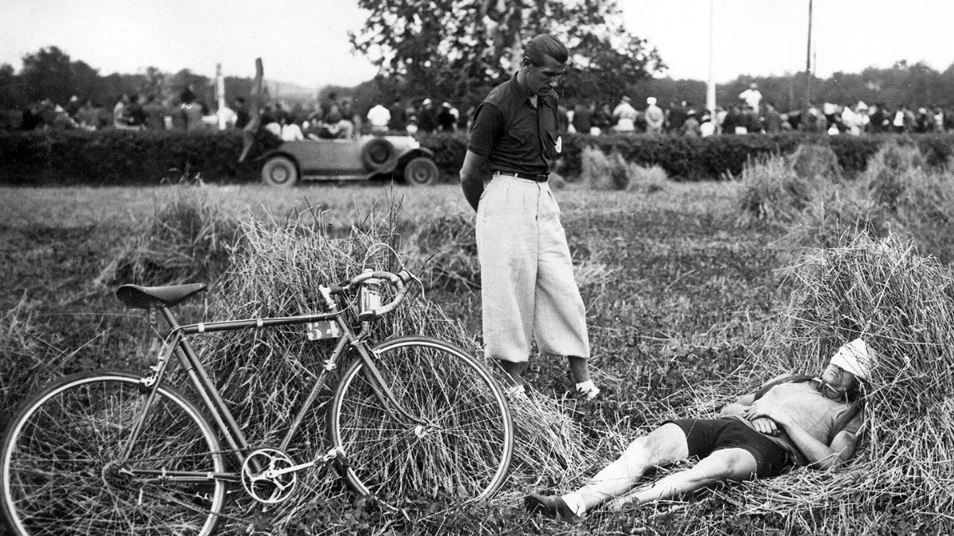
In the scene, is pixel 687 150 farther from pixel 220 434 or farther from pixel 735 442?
pixel 220 434

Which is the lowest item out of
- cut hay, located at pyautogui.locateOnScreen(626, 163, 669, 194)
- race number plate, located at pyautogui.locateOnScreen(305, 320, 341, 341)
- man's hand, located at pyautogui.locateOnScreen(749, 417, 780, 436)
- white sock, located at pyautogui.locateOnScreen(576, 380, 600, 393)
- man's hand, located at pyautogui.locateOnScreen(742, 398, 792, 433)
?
cut hay, located at pyautogui.locateOnScreen(626, 163, 669, 194)

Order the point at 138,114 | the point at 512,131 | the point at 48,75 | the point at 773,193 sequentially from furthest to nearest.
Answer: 1. the point at 138,114
2. the point at 48,75
3. the point at 773,193
4. the point at 512,131

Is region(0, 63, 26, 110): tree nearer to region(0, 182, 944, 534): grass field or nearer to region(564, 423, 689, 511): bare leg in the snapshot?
region(0, 182, 944, 534): grass field

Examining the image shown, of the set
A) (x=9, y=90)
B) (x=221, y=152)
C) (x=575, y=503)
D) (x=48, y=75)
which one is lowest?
(x=221, y=152)

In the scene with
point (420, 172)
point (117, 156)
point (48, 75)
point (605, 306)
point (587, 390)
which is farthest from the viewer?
point (48, 75)

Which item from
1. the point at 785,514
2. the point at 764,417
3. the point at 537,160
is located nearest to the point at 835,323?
the point at 764,417

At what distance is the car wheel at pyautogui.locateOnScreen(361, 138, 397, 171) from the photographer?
21047 mm

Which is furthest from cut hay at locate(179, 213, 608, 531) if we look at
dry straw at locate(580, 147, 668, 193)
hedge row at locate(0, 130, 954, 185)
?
hedge row at locate(0, 130, 954, 185)

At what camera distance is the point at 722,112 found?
28.7 m

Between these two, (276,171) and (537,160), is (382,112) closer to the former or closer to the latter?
(276,171)

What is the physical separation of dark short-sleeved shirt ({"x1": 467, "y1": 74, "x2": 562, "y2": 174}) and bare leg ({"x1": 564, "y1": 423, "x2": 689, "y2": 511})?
1.45 m

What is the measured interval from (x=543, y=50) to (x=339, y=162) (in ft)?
54.6

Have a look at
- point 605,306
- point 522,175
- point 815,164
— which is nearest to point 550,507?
point 522,175

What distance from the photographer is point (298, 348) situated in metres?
4.23
